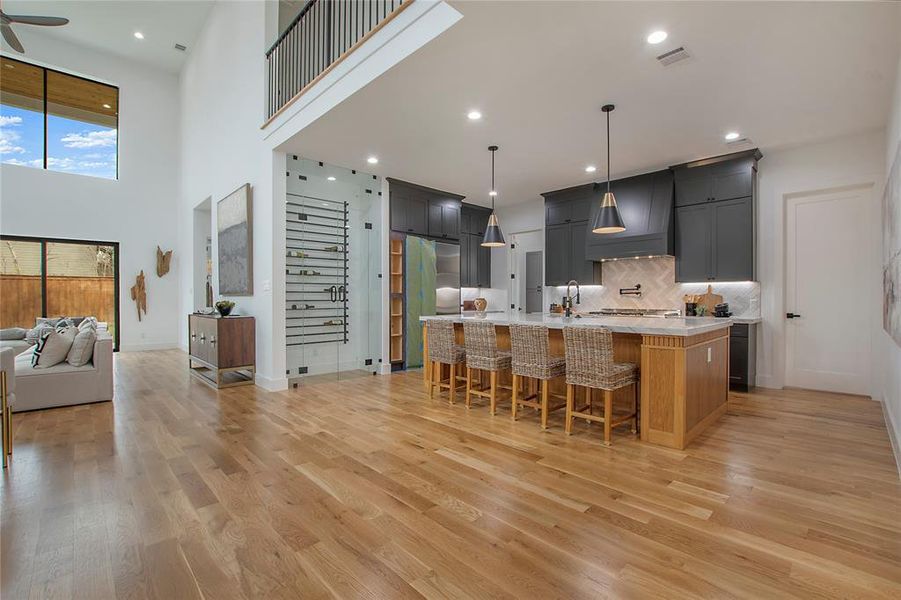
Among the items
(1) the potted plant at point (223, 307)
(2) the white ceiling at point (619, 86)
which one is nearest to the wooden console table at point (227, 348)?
(1) the potted plant at point (223, 307)

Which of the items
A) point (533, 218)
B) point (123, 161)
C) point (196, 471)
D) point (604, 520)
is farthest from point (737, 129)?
point (123, 161)

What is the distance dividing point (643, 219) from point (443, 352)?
11.7 feet

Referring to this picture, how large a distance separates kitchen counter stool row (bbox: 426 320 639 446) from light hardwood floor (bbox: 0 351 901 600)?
27 cm

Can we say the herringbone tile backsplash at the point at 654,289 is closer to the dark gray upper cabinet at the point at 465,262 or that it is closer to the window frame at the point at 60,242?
the dark gray upper cabinet at the point at 465,262

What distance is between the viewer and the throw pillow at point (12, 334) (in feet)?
21.2

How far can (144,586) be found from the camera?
1633 millimetres

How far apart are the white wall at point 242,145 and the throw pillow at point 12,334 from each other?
8.40 feet

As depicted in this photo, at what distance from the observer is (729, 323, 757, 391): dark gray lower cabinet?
16.5ft

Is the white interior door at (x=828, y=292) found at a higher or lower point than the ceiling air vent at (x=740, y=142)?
lower

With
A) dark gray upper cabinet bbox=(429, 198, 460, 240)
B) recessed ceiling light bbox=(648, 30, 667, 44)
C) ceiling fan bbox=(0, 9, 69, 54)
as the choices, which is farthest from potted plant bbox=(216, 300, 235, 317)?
recessed ceiling light bbox=(648, 30, 667, 44)

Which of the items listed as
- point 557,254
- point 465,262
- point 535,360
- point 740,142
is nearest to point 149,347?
point 465,262

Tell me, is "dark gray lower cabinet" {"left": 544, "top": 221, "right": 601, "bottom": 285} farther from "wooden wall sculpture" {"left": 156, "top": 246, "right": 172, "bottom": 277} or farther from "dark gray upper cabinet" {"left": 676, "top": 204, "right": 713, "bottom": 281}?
A: "wooden wall sculpture" {"left": 156, "top": 246, "right": 172, "bottom": 277}

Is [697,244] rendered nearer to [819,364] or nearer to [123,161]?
[819,364]

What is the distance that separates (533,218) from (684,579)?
6.90 meters
